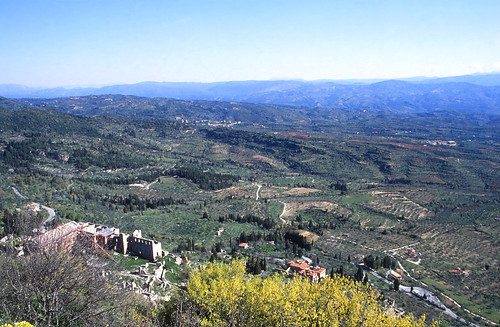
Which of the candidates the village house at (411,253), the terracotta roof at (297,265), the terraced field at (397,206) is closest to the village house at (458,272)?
the village house at (411,253)

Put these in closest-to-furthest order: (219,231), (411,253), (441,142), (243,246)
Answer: (243,246) → (411,253) → (219,231) → (441,142)

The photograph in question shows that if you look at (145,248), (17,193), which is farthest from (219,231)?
(17,193)

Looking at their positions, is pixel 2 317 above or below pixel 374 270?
above

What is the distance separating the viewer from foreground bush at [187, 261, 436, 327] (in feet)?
44.7

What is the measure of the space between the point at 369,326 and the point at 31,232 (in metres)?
17.8

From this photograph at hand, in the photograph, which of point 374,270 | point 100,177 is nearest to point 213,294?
point 374,270

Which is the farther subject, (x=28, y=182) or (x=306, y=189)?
(x=306, y=189)

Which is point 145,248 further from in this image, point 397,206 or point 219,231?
point 397,206

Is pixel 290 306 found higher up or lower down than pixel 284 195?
higher up

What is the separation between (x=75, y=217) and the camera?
37.9 m

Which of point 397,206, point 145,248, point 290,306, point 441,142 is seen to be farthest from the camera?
point 441,142

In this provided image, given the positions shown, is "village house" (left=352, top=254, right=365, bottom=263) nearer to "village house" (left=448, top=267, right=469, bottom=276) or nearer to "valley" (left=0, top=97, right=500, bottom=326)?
"valley" (left=0, top=97, right=500, bottom=326)

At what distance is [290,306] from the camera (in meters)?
14.2

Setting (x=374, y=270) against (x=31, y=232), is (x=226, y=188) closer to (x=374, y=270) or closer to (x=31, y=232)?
(x=374, y=270)
